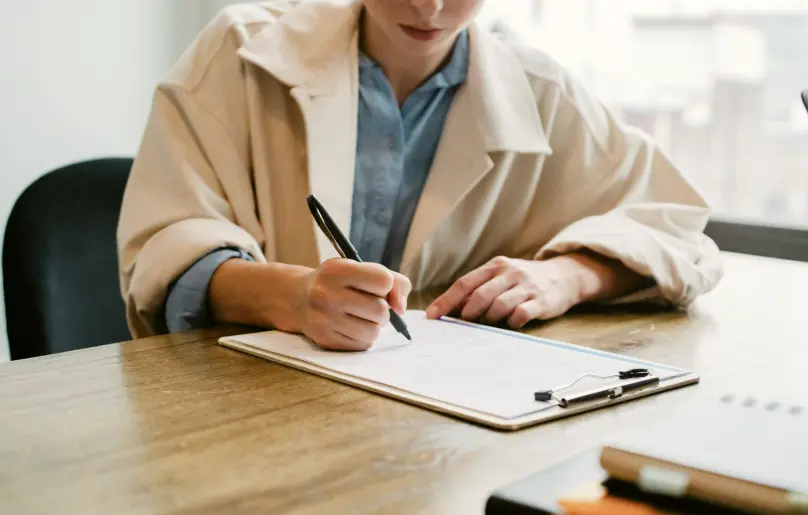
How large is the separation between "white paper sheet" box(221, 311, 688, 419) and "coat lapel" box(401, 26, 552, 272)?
292 millimetres

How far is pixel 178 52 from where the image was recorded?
90.5 inches

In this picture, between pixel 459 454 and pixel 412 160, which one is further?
pixel 412 160

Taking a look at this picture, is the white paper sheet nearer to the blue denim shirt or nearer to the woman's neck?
the blue denim shirt

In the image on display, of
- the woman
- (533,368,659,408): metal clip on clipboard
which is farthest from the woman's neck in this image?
(533,368,659,408): metal clip on clipboard

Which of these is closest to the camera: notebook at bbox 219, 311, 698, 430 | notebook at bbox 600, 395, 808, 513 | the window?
notebook at bbox 600, 395, 808, 513

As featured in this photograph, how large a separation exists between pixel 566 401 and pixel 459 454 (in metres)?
0.12

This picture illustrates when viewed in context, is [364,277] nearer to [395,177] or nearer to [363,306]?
[363,306]

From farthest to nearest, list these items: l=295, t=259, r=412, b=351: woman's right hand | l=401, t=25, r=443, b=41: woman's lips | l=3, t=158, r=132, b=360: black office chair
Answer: l=3, t=158, r=132, b=360: black office chair, l=401, t=25, r=443, b=41: woman's lips, l=295, t=259, r=412, b=351: woman's right hand

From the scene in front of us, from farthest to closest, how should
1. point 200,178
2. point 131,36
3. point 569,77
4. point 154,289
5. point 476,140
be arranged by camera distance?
point 131,36, point 569,77, point 476,140, point 200,178, point 154,289

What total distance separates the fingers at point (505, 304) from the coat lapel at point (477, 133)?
24cm

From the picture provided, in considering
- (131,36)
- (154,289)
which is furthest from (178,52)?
(154,289)

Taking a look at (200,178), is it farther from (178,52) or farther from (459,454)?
(178,52)

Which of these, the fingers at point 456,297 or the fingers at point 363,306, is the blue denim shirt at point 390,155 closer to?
the fingers at point 456,297

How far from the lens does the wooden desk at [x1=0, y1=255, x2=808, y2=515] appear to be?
513mm
